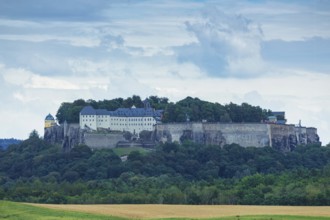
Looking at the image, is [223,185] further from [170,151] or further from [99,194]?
[170,151]

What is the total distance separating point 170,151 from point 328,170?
35.9 m

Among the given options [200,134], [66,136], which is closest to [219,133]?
[200,134]

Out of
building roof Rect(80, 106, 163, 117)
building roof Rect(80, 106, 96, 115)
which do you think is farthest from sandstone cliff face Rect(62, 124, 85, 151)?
building roof Rect(80, 106, 163, 117)

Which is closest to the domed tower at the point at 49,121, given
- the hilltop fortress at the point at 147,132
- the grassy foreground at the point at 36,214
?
the hilltop fortress at the point at 147,132

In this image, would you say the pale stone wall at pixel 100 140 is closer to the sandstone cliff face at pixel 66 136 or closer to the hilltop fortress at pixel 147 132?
the hilltop fortress at pixel 147 132

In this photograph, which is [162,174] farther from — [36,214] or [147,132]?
[36,214]

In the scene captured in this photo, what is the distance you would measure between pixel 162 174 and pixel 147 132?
23.6 meters

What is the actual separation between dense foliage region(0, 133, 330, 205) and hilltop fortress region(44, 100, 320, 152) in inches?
120

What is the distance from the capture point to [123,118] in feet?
481

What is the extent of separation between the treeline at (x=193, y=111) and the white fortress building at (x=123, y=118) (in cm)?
148

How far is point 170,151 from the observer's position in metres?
134

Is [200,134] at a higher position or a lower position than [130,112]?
lower

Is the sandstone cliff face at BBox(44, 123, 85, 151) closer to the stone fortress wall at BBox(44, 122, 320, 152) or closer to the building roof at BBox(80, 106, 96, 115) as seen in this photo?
the stone fortress wall at BBox(44, 122, 320, 152)

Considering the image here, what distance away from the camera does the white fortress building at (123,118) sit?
474ft
